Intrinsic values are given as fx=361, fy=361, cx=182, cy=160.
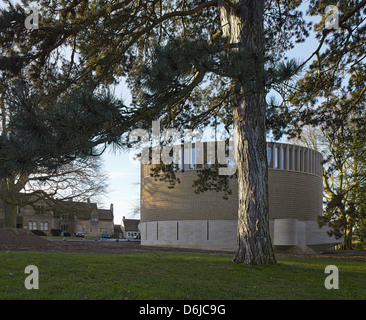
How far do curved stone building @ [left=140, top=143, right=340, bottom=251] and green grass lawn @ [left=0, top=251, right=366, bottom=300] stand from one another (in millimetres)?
13429

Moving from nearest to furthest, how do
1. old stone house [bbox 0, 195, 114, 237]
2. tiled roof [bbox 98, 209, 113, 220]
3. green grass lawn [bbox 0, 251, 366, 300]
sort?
green grass lawn [bbox 0, 251, 366, 300] < old stone house [bbox 0, 195, 114, 237] < tiled roof [bbox 98, 209, 113, 220]

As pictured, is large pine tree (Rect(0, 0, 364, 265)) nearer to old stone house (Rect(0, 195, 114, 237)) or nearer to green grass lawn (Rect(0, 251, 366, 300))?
green grass lawn (Rect(0, 251, 366, 300))

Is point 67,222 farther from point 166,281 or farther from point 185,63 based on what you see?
point 185,63

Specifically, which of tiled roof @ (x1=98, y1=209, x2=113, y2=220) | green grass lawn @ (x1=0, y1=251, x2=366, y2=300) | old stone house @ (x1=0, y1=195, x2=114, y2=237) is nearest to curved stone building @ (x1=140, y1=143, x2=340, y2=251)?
green grass lawn @ (x1=0, y1=251, x2=366, y2=300)

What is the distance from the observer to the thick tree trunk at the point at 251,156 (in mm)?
9055

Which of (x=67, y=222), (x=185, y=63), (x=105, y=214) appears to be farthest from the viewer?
(x=105, y=214)

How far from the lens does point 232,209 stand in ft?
74.8

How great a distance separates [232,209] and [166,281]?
1638cm

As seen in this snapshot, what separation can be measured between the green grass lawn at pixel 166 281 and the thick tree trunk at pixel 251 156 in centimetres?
57

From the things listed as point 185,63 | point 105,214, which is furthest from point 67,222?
point 185,63

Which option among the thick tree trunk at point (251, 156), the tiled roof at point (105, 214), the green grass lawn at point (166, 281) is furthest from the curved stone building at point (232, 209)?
the tiled roof at point (105, 214)

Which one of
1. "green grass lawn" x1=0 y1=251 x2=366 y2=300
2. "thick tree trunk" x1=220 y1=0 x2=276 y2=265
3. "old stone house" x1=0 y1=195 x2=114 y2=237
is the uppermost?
"thick tree trunk" x1=220 y1=0 x2=276 y2=265

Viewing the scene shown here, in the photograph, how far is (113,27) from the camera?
34.6 feet

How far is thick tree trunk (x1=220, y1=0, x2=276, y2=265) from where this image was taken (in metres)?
9.05
